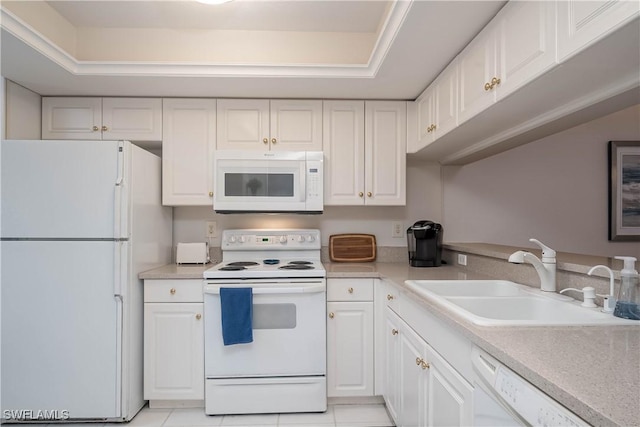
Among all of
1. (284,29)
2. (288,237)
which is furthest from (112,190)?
(284,29)

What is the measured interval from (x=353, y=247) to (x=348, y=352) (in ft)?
2.68

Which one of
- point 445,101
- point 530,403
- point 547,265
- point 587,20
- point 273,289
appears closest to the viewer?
point 530,403

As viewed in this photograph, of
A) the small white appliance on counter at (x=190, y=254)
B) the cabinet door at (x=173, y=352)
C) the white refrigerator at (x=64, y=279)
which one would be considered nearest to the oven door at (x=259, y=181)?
the small white appliance on counter at (x=190, y=254)

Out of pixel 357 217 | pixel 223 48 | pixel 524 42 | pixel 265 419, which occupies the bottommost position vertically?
pixel 265 419

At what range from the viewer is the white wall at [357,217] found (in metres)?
2.66

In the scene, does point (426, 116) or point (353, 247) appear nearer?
point (426, 116)

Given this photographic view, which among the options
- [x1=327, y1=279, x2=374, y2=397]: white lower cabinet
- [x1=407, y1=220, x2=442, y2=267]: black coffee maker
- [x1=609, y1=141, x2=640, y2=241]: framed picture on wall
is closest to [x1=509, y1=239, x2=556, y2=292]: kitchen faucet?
[x1=407, y1=220, x2=442, y2=267]: black coffee maker

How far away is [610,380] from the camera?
0.68 m

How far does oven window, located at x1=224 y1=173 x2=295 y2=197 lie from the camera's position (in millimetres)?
2344

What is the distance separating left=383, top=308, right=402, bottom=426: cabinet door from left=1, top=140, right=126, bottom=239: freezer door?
1.63 m

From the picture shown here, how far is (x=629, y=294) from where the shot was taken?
3.58ft

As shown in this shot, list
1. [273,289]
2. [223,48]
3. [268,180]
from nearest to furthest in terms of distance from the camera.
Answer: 1. [273,289]
2. [223,48]
3. [268,180]

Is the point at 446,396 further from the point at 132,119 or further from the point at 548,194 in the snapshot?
the point at 132,119

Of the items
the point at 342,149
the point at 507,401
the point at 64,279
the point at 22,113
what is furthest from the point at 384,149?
the point at 22,113
